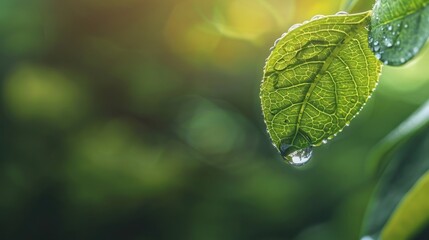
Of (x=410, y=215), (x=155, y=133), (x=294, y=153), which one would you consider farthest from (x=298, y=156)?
(x=155, y=133)

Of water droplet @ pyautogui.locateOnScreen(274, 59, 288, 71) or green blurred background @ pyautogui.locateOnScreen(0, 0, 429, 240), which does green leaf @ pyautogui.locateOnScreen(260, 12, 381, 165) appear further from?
green blurred background @ pyautogui.locateOnScreen(0, 0, 429, 240)

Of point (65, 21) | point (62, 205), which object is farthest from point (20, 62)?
point (62, 205)

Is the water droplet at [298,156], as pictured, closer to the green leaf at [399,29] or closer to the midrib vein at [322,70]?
the midrib vein at [322,70]

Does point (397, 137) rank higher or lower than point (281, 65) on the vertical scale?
higher

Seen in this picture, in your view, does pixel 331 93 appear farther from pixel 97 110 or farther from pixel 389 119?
pixel 97 110

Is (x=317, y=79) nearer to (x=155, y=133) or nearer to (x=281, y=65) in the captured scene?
(x=281, y=65)

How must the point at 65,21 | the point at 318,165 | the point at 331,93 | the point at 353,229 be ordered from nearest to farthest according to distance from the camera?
1. the point at 331,93
2. the point at 353,229
3. the point at 318,165
4. the point at 65,21
